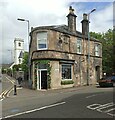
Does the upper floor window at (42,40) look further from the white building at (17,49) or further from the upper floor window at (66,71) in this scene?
the white building at (17,49)

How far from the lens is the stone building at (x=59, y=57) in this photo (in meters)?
30.8

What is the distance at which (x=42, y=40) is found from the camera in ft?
103

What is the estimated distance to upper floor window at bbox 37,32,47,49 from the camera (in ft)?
102

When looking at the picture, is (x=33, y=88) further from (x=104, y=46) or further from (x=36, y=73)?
(x=104, y=46)

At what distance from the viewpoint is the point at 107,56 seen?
2207 inches

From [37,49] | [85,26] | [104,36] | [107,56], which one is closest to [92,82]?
[85,26]

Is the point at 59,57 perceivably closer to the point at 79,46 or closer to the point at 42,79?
the point at 42,79

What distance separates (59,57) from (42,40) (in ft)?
9.59

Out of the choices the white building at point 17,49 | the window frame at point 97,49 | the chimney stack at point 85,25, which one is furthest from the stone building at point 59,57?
the white building at point 17,49

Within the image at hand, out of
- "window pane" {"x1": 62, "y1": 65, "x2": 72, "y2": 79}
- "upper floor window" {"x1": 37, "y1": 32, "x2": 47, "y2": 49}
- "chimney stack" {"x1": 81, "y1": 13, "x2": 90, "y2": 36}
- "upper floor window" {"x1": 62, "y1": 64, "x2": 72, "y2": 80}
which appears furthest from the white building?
"upper floor window" {"x1": 37, "y1": 32, "x2": 47, "y2": 49}

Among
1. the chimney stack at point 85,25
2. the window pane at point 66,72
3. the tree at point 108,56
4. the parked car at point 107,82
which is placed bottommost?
the parked car at point 107,82

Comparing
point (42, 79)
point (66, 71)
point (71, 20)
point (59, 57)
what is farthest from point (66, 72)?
point (71, 20)

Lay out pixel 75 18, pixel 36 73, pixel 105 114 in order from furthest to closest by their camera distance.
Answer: pixel 75 18 < pixel 36 73 < pixel 105 114

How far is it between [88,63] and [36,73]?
8.94 m
